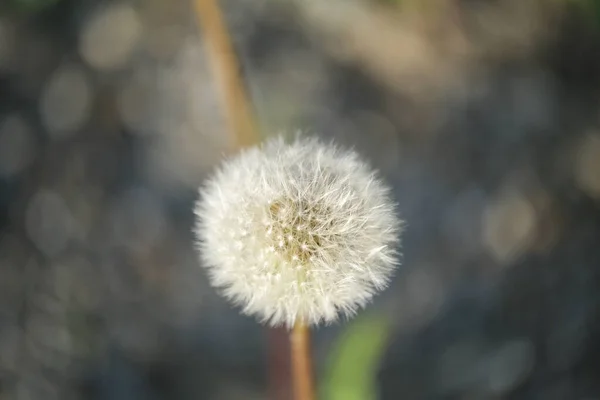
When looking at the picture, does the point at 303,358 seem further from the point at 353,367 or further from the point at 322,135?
the point at 322,135

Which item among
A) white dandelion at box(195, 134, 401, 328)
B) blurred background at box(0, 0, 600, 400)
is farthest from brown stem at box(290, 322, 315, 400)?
blurred background at box(0, 0, 600, 400)

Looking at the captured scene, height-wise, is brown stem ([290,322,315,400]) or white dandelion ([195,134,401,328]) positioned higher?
white dandelion ([195,134,401,328])

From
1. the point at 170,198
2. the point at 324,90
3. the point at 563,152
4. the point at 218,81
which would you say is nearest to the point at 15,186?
the point at 170,198

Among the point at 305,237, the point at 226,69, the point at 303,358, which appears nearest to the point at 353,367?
the point at 303,358

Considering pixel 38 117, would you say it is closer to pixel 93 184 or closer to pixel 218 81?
pixel 93 184

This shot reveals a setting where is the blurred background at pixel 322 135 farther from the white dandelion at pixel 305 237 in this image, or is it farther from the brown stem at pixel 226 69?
the white dandelion at pixel 305 237

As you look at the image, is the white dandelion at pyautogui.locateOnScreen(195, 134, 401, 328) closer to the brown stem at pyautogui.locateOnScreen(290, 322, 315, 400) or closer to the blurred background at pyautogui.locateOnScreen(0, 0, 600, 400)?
the brown stem at pyautogui.locateOnScreen(290, 322, 315, 400)

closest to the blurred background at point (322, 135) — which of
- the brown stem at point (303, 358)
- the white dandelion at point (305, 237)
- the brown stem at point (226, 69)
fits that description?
the brown stem at point (226, 69)
